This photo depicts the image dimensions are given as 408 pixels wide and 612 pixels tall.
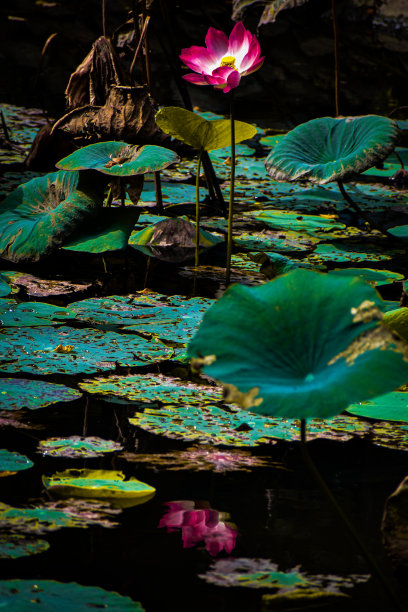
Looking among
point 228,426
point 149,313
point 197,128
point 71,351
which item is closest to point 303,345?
point 228,426

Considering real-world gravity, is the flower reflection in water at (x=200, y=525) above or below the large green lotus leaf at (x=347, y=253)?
below

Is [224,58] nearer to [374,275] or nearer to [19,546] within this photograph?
[374,275]

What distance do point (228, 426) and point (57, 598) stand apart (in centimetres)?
46

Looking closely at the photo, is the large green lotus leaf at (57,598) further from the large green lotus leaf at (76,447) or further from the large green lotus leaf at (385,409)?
the large green lotus leaf at (385,409)

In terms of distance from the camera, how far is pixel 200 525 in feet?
2.79

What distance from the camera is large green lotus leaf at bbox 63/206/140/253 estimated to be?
1849 millimetres

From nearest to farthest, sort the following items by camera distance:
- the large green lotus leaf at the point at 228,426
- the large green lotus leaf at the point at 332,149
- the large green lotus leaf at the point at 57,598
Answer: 1. the large green lotus leaf at the point at 57,598
2. the large green lotus leaf at the point at 228,426
3. the large green lotus leaf at the point at 332,149

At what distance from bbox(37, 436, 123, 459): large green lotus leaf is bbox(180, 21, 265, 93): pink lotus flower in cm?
89

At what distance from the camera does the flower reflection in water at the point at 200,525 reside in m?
0.82

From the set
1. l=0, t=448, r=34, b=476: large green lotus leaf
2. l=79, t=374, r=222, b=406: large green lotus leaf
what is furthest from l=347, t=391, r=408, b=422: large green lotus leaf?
l=0, t=448, r=34, b=476: large green lotus leaf

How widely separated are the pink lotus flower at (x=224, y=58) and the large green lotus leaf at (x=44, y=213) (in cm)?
45

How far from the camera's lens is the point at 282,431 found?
1.11 m

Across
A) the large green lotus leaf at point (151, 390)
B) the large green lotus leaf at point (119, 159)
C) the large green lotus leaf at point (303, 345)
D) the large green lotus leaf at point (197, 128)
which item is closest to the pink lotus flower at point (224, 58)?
the large green lotus leaf at point (197, 128)

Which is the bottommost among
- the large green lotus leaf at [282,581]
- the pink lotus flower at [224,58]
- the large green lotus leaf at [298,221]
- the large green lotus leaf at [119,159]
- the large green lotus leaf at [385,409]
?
the large green lotus leaf at [282,581]
